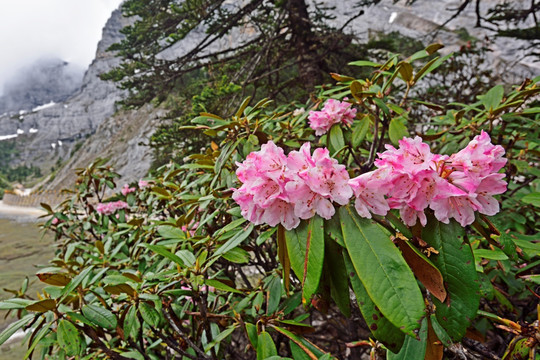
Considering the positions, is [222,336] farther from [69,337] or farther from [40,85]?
[40,85]

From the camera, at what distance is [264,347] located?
76 centimetres

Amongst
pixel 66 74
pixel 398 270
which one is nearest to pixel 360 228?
pixel 398 270

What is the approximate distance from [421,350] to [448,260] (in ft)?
0.68

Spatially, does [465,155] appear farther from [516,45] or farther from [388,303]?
[516,45]

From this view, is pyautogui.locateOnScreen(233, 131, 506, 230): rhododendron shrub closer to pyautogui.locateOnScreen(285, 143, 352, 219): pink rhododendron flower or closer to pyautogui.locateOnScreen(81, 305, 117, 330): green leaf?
pyautogui.locateOnScreen(285, 143, 352, 219): pink rhododendron flower

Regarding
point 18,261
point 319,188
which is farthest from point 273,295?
point 18,261

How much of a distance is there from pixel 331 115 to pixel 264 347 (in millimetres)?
862

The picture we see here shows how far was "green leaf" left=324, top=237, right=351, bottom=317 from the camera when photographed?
22.0 inches

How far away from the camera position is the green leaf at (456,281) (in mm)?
505

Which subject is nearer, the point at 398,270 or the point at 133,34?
the point at 398,270

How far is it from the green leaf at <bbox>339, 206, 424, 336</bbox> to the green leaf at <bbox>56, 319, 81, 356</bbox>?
2.68 ft

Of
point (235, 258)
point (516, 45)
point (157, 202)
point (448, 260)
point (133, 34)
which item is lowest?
point (516, 45)

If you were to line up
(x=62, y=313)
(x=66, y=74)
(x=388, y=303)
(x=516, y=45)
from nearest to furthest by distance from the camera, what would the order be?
(x=388, y=303) < (x=62, y=313) < (x=516, y=45) < (x=66, y=74)

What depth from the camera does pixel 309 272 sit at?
1.68 feet
